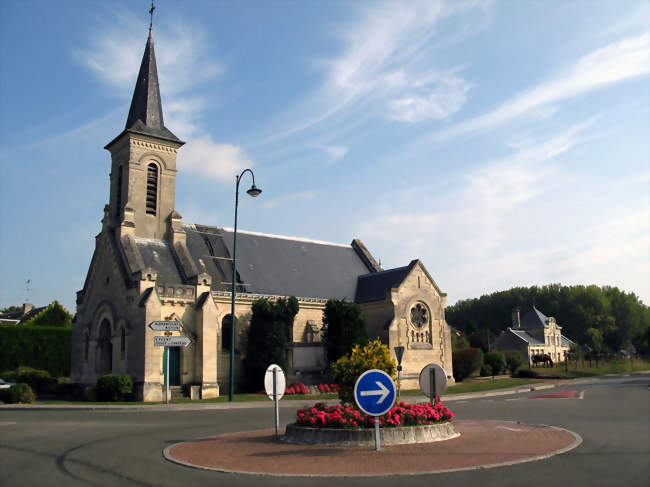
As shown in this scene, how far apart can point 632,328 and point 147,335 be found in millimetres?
102154

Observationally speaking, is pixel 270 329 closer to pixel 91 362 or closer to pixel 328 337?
pixel 328 337

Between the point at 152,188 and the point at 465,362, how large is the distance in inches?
1012

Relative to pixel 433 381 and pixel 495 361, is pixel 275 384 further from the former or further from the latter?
pixel 495 361

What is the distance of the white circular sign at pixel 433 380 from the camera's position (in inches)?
509

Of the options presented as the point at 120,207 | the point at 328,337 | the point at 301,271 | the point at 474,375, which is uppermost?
the point at 120,207

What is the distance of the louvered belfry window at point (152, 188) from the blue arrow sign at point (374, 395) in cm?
2810

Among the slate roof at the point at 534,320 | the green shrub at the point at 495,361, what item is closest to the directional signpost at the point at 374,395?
the green shrub at the point at 495,361

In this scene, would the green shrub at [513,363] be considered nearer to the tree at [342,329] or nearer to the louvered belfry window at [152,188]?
the tree at [342,329]

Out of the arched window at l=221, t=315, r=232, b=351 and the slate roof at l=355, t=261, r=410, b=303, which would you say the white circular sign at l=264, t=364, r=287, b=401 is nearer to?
the arched window at l=221, t=315, r=232, b=351

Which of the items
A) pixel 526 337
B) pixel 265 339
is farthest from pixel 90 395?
pixel 526 337

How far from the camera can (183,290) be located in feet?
105

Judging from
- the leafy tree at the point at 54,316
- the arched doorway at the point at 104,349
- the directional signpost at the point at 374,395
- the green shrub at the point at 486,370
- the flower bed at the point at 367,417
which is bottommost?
the green shrub at the point at 486,370

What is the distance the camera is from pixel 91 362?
3384 centimetres

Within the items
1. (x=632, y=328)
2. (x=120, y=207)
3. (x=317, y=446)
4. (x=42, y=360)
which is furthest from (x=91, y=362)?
(x=632, y=328)
